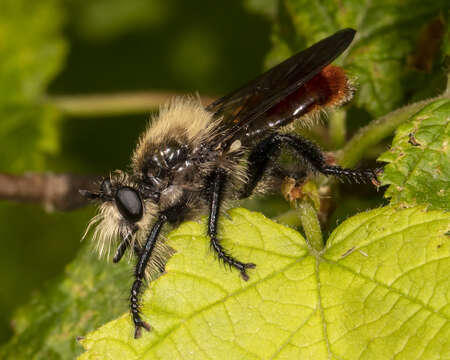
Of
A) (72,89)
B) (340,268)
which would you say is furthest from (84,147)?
(340,268)

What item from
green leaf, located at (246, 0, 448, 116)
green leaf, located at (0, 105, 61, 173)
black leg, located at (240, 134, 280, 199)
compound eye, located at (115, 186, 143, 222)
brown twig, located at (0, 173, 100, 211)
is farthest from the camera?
green leaf, located at (0, 105, 61, 173)

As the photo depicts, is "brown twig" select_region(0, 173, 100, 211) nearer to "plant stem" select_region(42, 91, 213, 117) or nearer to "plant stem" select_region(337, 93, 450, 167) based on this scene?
"plant stem" select_region(42, 91, 213, 117)

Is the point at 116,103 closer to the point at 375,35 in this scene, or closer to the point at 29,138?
the point at 29,138

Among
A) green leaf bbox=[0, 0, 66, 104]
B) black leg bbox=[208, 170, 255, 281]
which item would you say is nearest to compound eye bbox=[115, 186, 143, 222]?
black leg bbox=[208, 170, 255, 281]

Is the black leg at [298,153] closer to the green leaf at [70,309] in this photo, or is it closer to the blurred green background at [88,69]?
the green leaf at [70,309]

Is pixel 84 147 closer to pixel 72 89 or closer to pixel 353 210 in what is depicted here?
pixel 72 89

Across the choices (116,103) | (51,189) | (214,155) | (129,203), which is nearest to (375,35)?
(214,155)
